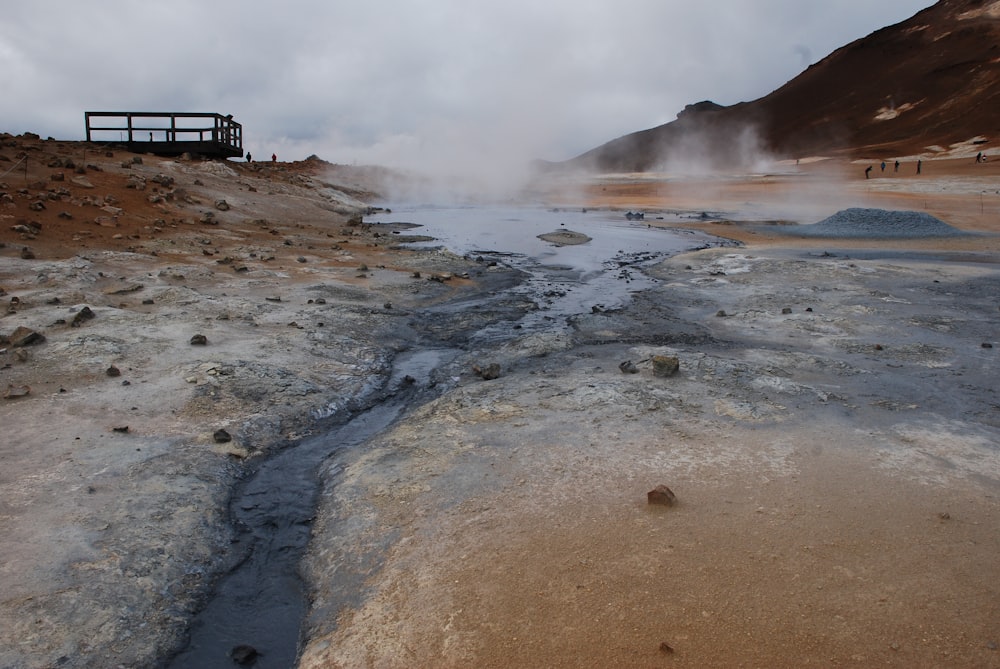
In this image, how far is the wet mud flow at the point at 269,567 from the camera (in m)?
2.66

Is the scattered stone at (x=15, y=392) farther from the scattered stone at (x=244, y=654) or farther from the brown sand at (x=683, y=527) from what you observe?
the scattered stone at (x=244, y=654)

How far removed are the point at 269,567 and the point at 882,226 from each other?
15.6 meters

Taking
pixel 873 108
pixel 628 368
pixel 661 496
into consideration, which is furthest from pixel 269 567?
pixel 873 108

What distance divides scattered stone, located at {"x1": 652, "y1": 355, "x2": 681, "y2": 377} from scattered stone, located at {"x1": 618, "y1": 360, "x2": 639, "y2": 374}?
0.17 meters

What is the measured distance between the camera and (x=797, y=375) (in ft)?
17.5

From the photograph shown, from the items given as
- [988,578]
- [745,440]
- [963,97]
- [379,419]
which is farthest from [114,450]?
[963,97]

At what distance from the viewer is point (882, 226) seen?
14.9 m

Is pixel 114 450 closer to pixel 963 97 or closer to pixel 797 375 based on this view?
pixel 797 375

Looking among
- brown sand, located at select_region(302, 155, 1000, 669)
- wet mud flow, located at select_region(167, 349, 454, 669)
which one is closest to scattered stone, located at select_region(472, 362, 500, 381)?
brown sand, located at select_region(302, 155, 1000, 669)

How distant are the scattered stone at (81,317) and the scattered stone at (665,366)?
5.01 metres

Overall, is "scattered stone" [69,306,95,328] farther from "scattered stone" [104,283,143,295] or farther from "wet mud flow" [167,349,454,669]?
"wet mud flow" [167,349,454,669]

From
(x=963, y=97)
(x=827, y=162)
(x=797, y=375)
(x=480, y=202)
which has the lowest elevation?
(x=797, y=375)

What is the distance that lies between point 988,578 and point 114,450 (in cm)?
448

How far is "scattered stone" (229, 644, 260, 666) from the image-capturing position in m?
2.59
